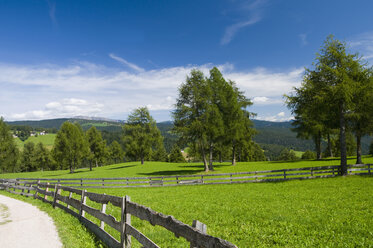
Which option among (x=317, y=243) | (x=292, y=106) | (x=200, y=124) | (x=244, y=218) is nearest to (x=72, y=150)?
(x=200, y=124)

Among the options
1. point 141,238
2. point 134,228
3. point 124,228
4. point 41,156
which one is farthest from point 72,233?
point 41,156

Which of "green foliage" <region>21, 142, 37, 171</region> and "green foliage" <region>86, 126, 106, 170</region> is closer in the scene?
"green foliage" <region>86, 126, 106, 170</region>

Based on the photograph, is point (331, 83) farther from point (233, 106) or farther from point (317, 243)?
point (317, 243)

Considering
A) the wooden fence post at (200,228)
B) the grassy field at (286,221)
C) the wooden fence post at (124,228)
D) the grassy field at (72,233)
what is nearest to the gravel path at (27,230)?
the grassy field at (72,233)

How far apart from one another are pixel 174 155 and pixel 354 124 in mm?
75399

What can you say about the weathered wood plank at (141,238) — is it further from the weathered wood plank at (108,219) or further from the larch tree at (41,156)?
the larch tree at (41,156)

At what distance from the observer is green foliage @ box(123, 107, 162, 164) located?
5578cm

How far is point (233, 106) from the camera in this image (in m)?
37.7

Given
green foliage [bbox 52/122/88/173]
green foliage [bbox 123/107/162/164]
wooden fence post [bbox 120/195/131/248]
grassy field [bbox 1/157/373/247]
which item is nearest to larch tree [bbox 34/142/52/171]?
green foliage [bbox 52/122/88/173]

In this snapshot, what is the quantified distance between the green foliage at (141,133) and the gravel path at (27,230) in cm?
4291

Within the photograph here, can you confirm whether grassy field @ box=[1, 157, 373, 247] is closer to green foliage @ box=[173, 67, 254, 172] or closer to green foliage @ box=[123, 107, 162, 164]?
green foliage @ box=[173, 67, 254, 172]

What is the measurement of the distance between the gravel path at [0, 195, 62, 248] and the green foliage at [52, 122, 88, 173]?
4439cm

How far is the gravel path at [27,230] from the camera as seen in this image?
758 centimetres

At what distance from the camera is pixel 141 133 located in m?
55.9
